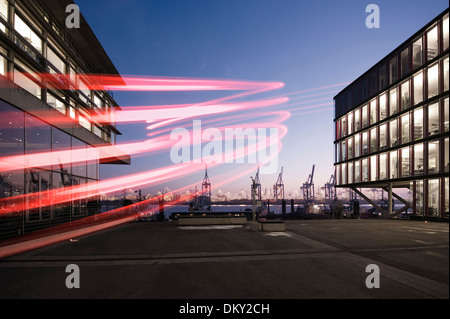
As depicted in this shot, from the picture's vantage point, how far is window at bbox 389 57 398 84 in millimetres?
29109

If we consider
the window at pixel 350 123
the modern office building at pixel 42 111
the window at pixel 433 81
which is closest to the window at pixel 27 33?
the modern office building at pixel 42 111

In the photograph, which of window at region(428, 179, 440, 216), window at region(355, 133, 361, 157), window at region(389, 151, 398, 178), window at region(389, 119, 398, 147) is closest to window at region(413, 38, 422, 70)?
window at region(389, 119, 398, 147)

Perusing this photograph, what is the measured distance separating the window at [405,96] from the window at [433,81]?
2858mm

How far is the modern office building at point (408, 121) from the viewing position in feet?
76.3

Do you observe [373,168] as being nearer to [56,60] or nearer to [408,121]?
[408,121]

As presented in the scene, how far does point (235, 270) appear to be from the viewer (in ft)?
25.8

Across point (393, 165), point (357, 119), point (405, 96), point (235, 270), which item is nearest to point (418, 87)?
point (405, 96)

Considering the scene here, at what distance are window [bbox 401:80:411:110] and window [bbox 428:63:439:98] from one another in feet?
9.38

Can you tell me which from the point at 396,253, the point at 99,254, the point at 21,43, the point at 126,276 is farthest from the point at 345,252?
the point at 21,43

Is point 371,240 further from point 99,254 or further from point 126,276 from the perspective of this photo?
point 99,254

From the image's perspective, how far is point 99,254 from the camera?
10312 mm

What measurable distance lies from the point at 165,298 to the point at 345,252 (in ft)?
25.5

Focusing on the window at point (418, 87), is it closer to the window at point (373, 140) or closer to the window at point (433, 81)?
the window at point (433, 81)

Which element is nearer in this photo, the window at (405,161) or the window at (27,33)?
the window at (27,33)
